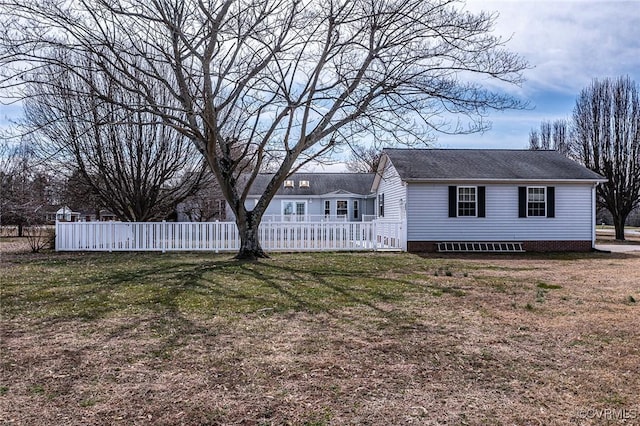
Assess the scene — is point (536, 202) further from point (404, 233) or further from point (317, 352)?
point (317, 352)

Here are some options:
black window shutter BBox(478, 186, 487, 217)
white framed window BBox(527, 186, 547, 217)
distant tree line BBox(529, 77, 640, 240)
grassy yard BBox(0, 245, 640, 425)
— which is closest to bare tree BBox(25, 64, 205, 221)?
grassy yard BBox(0, 245, 640, 425)

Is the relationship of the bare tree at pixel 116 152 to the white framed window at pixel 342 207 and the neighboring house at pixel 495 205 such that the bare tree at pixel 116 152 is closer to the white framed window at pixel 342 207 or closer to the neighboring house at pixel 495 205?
the neighboring house at pixel 495 205

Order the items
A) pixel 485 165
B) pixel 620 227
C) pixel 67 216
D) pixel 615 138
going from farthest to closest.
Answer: pixel 67 216, pixel 615 138, pixel 620 227, pixel 485 165

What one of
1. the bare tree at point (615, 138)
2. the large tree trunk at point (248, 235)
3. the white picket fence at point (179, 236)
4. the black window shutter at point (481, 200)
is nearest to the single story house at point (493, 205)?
the black window shutter at point (481, 200)

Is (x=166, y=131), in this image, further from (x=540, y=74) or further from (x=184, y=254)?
(x=540, y=74)

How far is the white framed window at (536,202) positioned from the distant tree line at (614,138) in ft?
38.3

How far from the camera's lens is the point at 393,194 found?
19328 millimetres

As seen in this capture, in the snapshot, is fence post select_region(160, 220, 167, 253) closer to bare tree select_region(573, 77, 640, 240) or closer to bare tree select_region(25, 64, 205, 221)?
bare tree select_region(25, 64, 205, 221)

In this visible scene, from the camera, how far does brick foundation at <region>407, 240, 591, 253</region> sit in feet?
55.4

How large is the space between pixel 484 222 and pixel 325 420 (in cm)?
1547

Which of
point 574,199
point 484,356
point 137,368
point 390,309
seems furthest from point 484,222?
point 137,368

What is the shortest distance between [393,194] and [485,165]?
12.2 ft

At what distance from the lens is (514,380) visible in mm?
3697

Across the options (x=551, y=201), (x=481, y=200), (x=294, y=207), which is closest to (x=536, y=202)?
(x=551, y=201)
